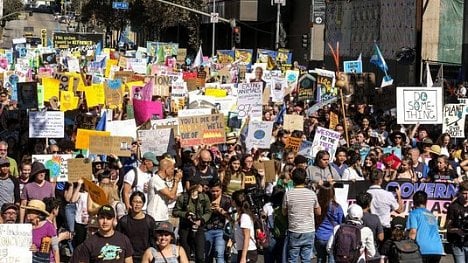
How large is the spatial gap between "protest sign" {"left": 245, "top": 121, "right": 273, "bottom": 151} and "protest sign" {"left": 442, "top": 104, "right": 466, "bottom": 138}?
3.27 metres

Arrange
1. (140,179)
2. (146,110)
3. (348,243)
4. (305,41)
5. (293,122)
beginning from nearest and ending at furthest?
(348,243) < (140,179) < (146,110) < (293,122) < (305,41)

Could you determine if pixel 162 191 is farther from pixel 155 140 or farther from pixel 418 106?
pixel 418 106

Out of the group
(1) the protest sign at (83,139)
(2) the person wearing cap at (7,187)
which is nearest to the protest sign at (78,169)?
(2) the person wearing cap at (7,187)

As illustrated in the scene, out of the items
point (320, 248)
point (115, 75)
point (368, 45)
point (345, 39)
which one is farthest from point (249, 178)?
point (345, 39)

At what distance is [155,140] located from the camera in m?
A: 13.3

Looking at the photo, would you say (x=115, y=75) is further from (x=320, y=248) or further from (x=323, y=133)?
(x=320, y=248)

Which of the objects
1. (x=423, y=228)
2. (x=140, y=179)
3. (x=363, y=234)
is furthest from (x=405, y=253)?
(x=140, y=179)

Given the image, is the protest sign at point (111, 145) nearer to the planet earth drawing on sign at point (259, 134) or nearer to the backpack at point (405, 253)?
the planet earth drawing on sign at point (259, 134)

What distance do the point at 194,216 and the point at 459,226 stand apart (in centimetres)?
270

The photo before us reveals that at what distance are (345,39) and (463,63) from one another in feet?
39.5

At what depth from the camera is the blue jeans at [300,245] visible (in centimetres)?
1049

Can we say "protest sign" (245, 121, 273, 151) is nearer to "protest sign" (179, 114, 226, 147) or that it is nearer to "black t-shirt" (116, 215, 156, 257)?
"protest sign" (179, 114, 226, 147)

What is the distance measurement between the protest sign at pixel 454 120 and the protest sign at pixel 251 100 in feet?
9.84

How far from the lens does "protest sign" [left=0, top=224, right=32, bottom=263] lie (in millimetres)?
8523
